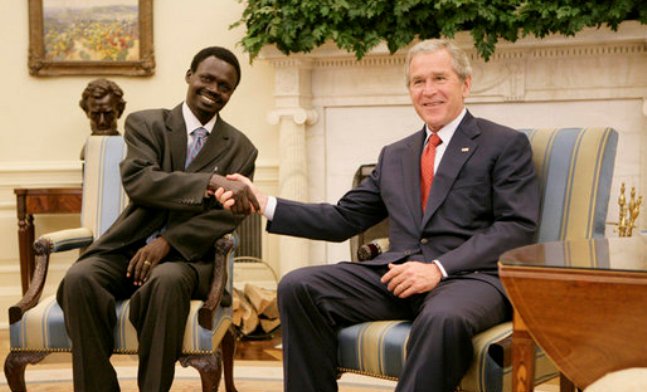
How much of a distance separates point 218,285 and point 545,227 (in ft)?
3.87

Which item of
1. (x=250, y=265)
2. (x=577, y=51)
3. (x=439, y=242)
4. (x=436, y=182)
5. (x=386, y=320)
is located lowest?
(x=250, y=265)

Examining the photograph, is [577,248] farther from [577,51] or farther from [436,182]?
[577,51]

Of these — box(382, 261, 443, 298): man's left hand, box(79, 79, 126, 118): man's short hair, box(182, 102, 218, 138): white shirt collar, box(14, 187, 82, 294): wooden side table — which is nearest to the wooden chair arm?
box(182, 102, 218, 138): white shirt collar

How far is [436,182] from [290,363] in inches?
29.5

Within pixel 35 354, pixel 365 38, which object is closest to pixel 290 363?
pixel 35 354

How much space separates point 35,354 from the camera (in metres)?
3.23

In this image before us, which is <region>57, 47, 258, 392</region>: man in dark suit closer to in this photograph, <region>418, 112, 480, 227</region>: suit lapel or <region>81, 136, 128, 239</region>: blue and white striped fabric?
<region>81, 136, 128, 239</region>: blue and white striped fabric

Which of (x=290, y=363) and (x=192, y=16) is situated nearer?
(x=290, y=363)

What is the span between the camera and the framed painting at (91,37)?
18.7 ft

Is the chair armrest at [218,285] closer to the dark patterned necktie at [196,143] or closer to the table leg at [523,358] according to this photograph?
the dark patterned necktie at [196,143]

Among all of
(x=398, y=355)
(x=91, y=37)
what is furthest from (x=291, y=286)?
(x=91, y=37)

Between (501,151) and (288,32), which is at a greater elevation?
(288,32)

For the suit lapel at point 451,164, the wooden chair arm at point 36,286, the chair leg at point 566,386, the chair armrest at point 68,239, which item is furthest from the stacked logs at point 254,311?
the chair leg at point 566,386

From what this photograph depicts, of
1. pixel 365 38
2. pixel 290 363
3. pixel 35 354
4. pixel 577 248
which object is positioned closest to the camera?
pixel 577 248
